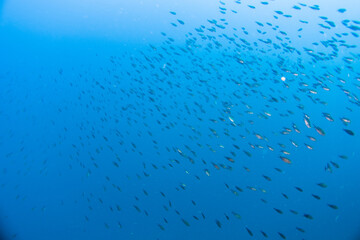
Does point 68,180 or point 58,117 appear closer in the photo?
A: point 68,180

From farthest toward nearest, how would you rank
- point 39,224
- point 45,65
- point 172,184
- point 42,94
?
point 45,65 < point 42,94 < point 172,184 < point 39,224

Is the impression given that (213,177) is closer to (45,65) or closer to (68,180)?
(68,180)

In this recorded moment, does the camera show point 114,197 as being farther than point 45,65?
No

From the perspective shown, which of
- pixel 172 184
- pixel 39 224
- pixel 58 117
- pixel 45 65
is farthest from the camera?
pixel 45 65

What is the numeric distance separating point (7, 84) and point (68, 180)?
750 cm

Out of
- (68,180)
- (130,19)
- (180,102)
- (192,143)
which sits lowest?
(68,180)

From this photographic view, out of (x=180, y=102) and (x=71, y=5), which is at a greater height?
(x=71, y=5)

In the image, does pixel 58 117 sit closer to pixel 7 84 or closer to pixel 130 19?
pixel 7 84

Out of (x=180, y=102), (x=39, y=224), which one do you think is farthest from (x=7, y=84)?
(x=180, y=102)

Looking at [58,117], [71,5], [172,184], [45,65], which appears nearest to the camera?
[172,184]

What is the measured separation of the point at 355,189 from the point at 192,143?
31.1 feet

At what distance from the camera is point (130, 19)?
66.3 feet

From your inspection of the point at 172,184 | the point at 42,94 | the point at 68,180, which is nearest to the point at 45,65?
the point at 42,94

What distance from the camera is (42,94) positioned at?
17.9 metres
